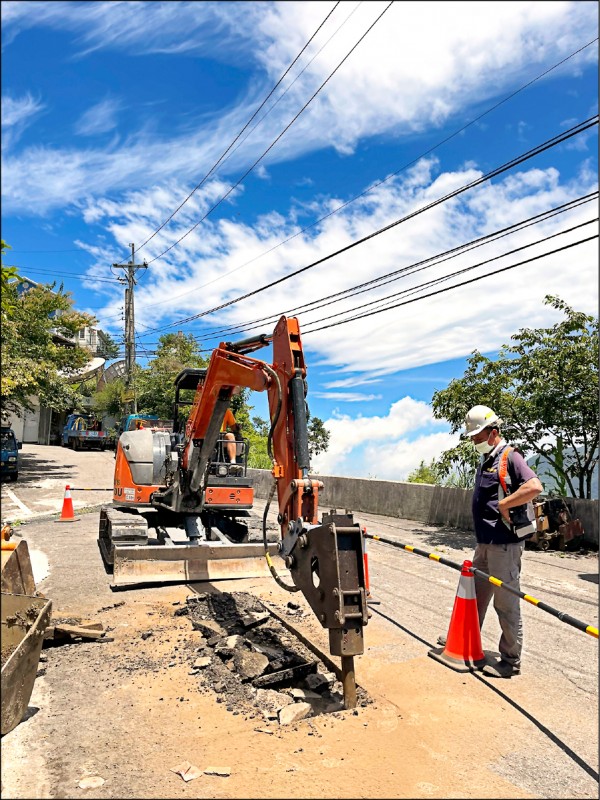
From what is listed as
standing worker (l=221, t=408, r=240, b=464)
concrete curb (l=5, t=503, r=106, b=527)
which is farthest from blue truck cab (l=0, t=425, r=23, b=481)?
standing worker (l=221, t=408, r=240, b=464)

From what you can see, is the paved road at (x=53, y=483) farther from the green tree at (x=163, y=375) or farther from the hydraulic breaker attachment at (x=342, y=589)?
the hydraulic breaker attachment at (x=342, y=589)

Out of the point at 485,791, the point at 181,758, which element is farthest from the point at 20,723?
the point at 485,791

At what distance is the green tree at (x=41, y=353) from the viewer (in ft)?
64.2

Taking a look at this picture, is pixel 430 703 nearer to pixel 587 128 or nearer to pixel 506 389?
pixel 587 128

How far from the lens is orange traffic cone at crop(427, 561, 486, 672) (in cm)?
514

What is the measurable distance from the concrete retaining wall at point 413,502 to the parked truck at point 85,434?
24249 millimetres

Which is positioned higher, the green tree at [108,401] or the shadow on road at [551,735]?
the green tree at [108,401]

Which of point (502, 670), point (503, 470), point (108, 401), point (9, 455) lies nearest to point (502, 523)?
point (503, 470)

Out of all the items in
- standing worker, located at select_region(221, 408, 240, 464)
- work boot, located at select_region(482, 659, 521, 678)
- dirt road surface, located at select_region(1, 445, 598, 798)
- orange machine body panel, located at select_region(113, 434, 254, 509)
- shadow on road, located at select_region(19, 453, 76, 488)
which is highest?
standing worker, located at select_region(221, 408, 240, 464)

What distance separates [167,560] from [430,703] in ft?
15.8

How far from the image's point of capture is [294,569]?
193 inches

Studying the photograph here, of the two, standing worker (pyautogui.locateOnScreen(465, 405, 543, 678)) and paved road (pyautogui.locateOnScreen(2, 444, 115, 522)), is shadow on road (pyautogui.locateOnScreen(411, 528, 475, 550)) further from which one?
paved road (pyautogui.locateOnScreen(2, 444, 115, 522))

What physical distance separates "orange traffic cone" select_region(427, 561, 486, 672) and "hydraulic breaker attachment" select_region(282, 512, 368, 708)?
4.38 ft

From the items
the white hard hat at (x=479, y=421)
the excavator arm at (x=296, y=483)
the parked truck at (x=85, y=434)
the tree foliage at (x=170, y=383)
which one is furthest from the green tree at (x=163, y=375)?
the white hard hat at (x=479, y=421)
